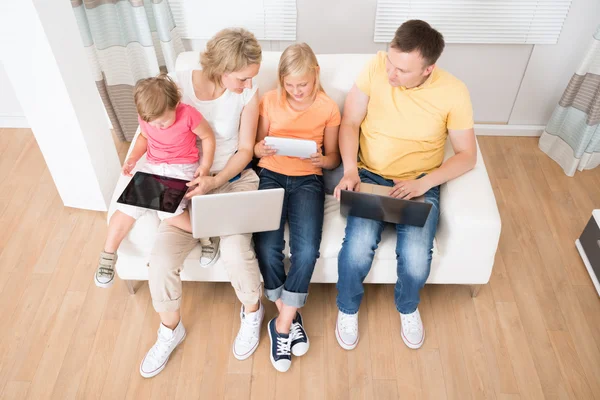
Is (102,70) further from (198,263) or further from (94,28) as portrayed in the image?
(198,263)

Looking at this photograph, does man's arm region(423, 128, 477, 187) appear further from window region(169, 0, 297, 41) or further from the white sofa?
window region(169, 0, 297, 41)

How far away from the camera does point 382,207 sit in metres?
1.89

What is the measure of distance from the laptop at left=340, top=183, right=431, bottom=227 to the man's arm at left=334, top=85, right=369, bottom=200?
0.13 meters

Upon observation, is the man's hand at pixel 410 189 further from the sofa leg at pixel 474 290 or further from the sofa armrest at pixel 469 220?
the sofa leg at pixel 474 290

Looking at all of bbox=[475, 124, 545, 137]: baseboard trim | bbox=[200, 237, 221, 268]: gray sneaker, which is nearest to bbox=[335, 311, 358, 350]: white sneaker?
bbox=[200, 237, 221, 268]: gray sneaker

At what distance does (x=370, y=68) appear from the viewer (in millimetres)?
2092

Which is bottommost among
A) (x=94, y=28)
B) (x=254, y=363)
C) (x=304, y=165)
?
(x=254, y=363)

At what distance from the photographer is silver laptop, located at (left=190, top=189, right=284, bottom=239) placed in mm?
1769

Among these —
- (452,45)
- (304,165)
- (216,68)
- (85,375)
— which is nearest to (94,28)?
(216,68)

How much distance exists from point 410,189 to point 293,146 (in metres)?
0.47

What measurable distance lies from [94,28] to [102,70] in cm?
24

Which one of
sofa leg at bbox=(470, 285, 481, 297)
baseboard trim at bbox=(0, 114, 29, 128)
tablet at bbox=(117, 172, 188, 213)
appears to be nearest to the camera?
tablet at bbox=(117, 172, 188, 213)

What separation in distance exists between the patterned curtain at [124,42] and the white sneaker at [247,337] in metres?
1.34

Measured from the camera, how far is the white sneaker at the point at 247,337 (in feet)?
6.90
